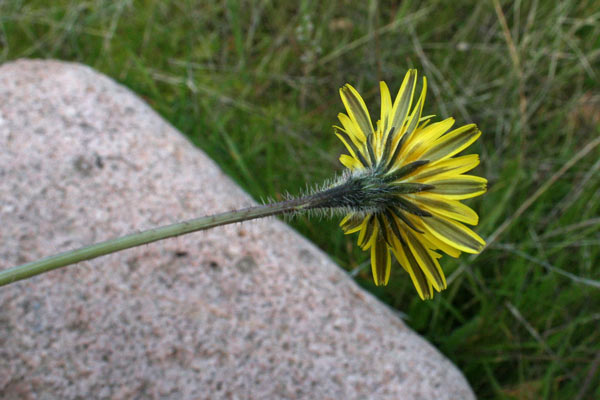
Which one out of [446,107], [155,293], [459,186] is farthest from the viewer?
[446,107]

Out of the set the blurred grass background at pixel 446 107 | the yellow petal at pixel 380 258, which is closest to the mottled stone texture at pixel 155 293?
the blurred grass background at pixel 446 107

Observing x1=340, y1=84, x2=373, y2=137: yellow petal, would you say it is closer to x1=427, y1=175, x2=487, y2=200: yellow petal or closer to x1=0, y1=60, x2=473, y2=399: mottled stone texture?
x1=427, y1=175, x2=487, y2=200: yellow petal

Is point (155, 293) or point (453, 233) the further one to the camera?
point (155, 293)

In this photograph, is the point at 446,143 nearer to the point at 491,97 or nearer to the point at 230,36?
the point at 491,97

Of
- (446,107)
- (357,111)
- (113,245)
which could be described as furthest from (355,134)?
(446,107)

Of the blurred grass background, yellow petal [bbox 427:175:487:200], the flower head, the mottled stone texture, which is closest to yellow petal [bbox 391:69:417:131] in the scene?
the flower head

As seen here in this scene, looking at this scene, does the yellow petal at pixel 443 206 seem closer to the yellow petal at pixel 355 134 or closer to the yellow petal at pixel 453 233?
the yellow petal at pixel 453 233

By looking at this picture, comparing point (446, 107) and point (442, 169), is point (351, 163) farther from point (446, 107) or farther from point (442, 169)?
point (446, 107)
